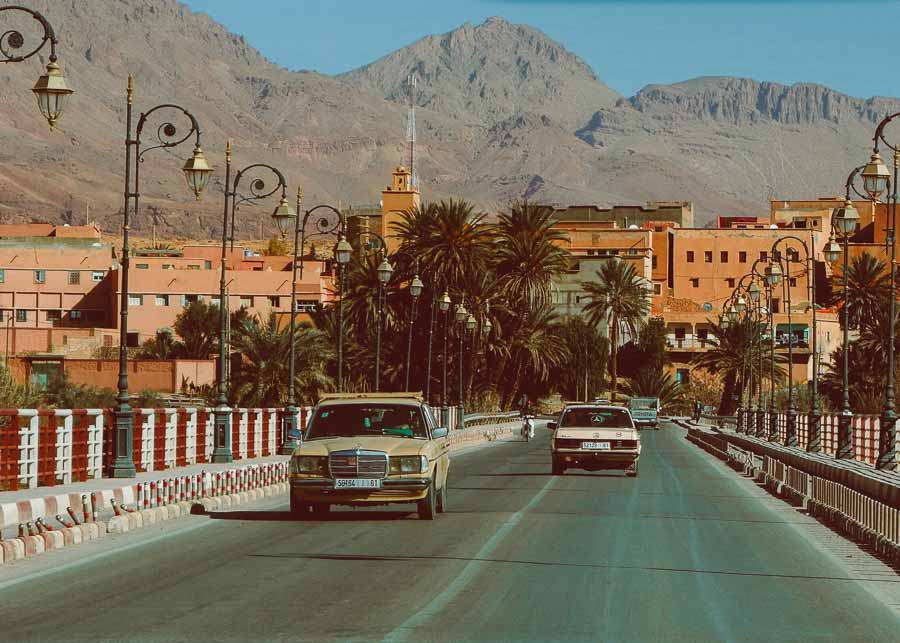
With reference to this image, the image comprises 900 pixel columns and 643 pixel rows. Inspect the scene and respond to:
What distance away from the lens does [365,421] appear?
23.7m

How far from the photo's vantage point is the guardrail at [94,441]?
988 inches

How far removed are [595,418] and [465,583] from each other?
24.1 m

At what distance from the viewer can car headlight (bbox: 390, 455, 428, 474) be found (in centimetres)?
2234

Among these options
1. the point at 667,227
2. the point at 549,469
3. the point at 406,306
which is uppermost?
the point at 667,227

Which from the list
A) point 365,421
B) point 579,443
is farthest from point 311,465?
point 579,443

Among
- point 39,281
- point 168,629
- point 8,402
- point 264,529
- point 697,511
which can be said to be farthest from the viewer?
point 39,281

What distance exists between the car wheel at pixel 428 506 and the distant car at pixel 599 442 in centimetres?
1464

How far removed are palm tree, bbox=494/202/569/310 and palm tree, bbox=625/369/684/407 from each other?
3072 centimetres

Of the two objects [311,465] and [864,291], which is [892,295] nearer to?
[311,465]

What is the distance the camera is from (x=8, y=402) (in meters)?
52.3

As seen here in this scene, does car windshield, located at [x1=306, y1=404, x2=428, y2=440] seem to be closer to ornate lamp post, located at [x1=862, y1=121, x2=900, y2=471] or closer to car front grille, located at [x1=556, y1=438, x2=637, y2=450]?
ornate lamp post, located at [x1=862, y1=121, x2=900, y2=471]

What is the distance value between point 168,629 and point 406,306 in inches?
3559

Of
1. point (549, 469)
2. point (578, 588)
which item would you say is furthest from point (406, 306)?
point (578, 588)

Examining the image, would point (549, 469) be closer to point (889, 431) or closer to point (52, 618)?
point (889, 431)
